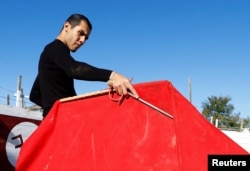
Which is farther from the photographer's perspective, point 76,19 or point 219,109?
point 219,109

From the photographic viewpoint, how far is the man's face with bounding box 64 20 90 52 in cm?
240

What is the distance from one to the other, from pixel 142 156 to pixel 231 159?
40 centimetres

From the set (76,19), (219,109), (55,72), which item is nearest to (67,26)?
(76,19)

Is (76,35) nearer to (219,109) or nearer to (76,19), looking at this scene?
(76,19)

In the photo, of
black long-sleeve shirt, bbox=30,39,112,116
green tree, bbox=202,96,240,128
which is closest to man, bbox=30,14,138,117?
black long-sleeve shirt, bbox=30,39,112,116

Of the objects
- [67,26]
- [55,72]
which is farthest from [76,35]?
Answer: [55,72]

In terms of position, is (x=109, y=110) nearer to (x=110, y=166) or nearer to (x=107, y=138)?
(x=107, y=138)

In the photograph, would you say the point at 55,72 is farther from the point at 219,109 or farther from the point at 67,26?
the point at 219,109

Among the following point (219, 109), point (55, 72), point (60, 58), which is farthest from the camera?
point (219, 109)

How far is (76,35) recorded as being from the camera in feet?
7.93

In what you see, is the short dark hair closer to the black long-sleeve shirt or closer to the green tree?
the black long-sleeve shirt

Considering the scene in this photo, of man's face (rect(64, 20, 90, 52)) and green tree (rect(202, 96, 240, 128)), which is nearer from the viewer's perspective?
man's face (rect(64, 20, 90, 52))

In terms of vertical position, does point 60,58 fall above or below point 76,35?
below

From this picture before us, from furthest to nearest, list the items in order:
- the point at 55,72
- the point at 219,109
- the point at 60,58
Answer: the point at 219,109, the point at 55,72, the point at 60,58
